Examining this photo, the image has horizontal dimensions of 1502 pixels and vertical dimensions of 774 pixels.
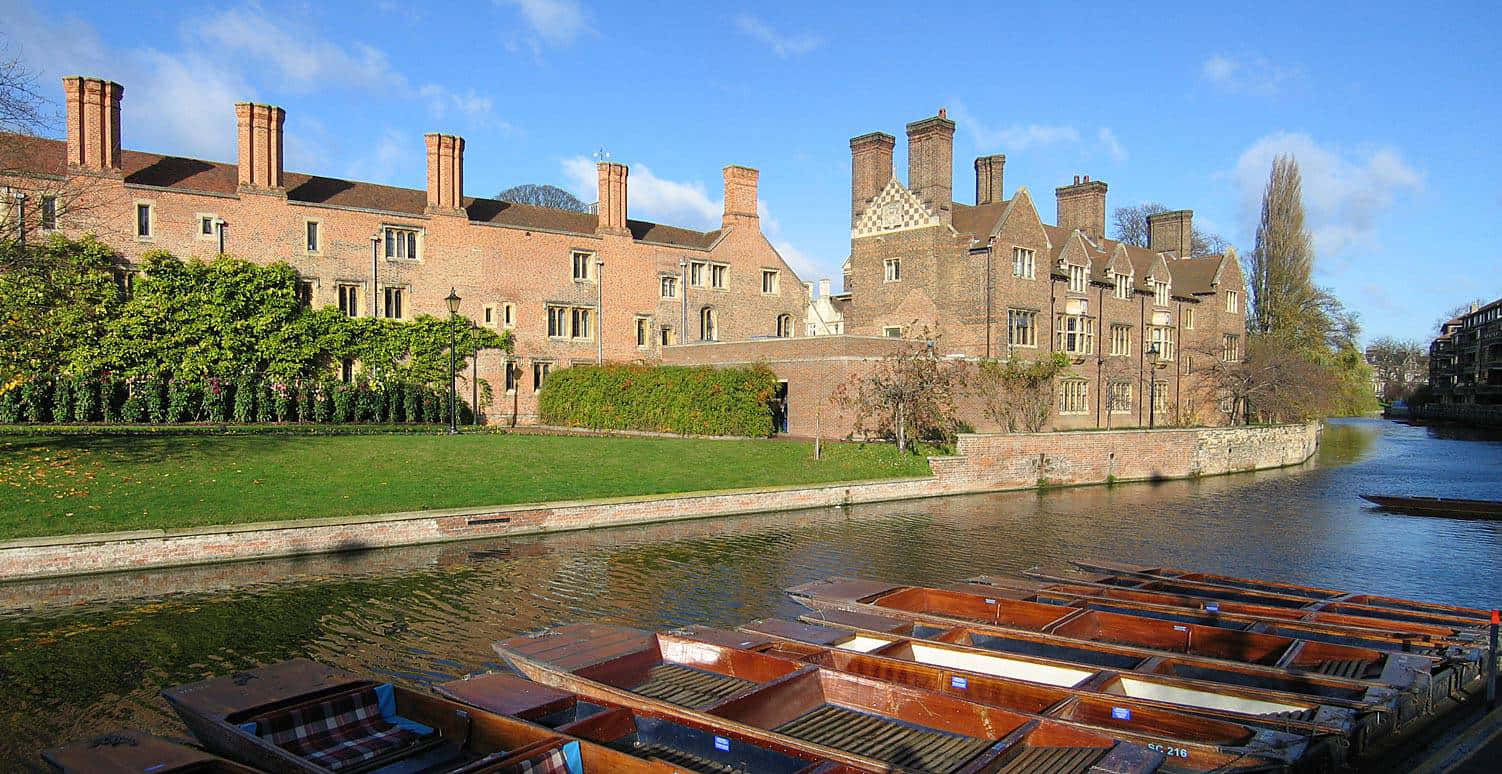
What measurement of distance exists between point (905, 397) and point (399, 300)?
18993mm

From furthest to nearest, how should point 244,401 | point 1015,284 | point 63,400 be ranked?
point 1015,284 → point 244,401 → point 63,400

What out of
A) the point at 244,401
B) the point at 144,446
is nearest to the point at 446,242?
the point at 244,401

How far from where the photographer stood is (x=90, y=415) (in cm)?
2788

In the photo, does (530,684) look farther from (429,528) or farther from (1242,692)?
(429,528)

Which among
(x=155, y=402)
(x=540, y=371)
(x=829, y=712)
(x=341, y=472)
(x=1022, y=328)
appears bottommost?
(x=829, y=712)

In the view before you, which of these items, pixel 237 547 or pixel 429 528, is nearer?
pixel 237 547

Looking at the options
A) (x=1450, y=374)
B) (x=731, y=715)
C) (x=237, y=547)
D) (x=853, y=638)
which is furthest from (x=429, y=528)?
(x=1450, y=374)

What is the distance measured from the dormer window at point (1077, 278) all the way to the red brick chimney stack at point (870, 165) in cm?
874

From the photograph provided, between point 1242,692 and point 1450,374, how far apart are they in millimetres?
121079

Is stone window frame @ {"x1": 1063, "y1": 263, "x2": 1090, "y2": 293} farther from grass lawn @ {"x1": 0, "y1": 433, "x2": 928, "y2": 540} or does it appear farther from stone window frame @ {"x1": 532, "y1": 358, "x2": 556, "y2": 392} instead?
stone window frame @ {"x1": 532, "y1": 358, "x2": 556, "y2": 392}

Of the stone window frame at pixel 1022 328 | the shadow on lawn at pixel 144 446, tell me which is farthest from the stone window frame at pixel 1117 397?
the shadow on lawn at pixel 144 446

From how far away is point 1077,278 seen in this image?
40.8 metres

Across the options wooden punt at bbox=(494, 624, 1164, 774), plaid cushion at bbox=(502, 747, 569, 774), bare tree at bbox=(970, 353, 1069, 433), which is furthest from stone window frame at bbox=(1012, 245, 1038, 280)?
plaid cushion at bbox=(502, 747, 569, 774)

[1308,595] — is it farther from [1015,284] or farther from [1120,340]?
[1120,340]
